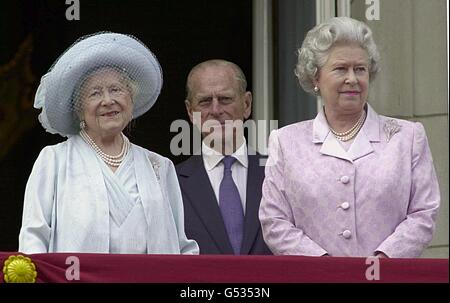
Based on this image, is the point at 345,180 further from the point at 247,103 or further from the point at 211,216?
the point at 247,103

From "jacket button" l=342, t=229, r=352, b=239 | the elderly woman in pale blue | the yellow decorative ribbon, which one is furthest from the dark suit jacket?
the yellow decorative ribbon

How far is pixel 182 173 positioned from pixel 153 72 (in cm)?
54

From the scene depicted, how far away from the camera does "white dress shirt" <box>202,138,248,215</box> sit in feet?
23.5

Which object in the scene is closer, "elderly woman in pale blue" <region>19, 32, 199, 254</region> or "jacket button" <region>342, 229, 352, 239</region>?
"elderly woman in pale blue" <region>19, 32, 199, 254</region>

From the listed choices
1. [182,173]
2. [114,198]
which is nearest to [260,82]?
[182,173]

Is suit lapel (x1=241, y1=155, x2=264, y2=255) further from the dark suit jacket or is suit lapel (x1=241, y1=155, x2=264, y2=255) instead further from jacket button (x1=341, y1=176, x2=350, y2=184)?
jacket button (x1=341, y1=176, x2=350, y2=184)

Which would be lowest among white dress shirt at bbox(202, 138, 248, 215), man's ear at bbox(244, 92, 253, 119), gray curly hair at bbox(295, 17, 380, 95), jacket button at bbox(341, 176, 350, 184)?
jacket button at bbox(341, 176, 350, 184)

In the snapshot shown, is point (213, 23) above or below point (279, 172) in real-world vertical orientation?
above

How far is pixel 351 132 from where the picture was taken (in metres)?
6.98

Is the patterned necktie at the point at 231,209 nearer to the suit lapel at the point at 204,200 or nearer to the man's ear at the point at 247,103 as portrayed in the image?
the suit lapel at the point at 204,200

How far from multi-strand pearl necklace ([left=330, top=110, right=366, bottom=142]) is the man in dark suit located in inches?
16.5

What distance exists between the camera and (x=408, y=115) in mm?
8016
